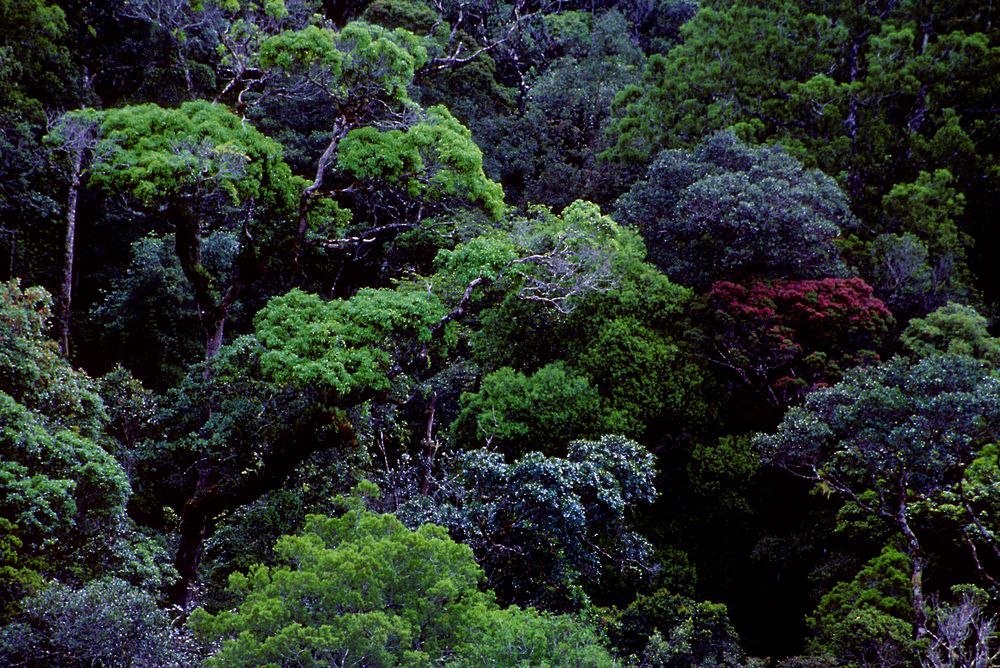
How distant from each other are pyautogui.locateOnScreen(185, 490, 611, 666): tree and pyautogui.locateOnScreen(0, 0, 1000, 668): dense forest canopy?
4 cm

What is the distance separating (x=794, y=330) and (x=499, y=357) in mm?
5088

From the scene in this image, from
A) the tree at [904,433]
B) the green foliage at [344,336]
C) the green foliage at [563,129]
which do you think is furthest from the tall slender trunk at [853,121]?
the green foliage at [344,336]

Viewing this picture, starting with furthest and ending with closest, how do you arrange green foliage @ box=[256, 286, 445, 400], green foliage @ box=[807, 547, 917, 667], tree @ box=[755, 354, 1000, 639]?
green foliage @ box=[256, 286, 445, 400], tree @ box=[755, 354, 1000, 639], green foliage @ box=[807, 547, 917, 667]

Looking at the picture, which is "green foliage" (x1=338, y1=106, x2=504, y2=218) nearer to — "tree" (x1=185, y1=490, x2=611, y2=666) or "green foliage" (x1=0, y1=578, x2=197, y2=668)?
"tree" (x1=185, y1=490, x2=611, y2=666)

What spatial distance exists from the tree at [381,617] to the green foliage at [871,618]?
3.86 meters

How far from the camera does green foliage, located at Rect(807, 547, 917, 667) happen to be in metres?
11.2

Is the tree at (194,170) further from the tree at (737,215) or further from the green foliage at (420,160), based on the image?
the tree at (737,215)

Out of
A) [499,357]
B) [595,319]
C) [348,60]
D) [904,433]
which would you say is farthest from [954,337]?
[348,60]

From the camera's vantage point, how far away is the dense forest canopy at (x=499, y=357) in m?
10.3

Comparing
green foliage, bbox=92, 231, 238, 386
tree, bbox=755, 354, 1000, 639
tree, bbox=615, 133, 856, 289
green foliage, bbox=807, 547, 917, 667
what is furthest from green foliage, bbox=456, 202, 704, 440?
green foliage, bbox=92, 231, 238, 386

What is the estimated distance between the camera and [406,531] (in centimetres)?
948

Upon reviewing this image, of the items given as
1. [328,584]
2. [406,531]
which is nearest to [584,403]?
[406,531]

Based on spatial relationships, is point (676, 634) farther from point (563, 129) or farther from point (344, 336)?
point (563, 129)

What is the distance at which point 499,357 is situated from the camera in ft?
54.8
